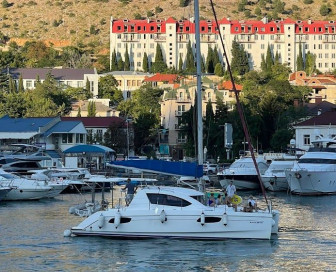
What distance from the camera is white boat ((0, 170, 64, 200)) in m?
62.0

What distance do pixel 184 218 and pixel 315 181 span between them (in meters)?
28.0

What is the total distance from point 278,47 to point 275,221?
157835mm

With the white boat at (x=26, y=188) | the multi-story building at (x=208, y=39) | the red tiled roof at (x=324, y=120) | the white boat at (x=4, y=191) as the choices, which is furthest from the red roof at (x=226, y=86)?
the white boat at (x=4, y=191)

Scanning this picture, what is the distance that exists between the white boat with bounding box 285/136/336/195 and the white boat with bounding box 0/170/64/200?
47.8 ft

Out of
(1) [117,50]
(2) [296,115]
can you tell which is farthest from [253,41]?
(2) [296,115]

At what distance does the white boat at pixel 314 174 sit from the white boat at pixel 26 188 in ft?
47.8

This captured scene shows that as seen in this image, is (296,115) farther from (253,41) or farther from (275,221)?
(253,41)

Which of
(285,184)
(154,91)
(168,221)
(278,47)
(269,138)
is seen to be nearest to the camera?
(168,221)

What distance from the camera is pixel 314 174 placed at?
66.9 meters

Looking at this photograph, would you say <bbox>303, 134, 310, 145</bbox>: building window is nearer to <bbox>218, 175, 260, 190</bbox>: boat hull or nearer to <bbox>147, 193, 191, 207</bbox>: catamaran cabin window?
<bbox>218, 175, 260, 190</bbox>: boat hull

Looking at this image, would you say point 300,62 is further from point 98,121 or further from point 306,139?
point 306,139

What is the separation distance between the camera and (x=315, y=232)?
45062 mm

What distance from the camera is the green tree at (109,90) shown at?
173500 millimetres

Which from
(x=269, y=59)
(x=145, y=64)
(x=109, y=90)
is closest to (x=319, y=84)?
(x=269, y=59)
